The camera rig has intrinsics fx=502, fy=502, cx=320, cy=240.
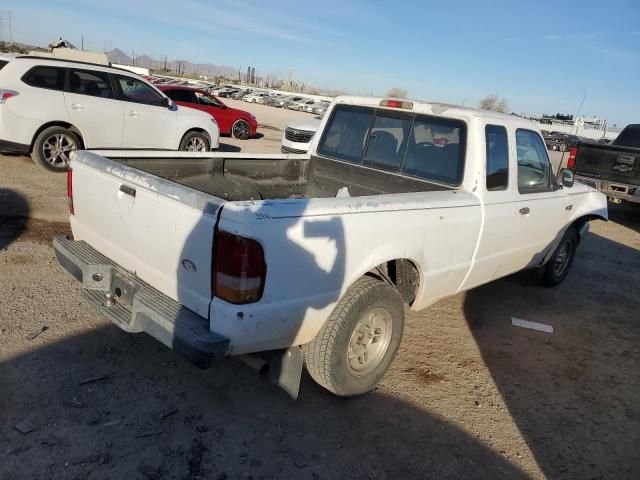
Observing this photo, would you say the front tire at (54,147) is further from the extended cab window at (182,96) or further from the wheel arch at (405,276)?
the wheel arch at (405,276)

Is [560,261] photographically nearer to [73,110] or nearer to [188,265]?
[188,265]

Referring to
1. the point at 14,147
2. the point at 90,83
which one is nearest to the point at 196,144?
the point at 90,83

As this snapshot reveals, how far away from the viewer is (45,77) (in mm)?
8461

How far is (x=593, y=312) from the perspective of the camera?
559 centimetres

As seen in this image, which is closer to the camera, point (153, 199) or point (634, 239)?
point (153, 199)

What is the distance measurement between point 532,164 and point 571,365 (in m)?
1.83

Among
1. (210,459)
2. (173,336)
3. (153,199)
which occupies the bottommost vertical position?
(210,459)

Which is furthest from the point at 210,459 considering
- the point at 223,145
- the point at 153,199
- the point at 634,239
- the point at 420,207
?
the point at 223,145

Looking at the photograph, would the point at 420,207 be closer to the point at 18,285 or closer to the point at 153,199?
the point at 153,199

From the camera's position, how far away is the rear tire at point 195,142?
10.5 m

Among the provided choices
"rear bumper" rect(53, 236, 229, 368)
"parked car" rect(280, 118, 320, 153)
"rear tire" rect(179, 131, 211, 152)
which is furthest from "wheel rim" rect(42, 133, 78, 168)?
"rear bumper" rect(53, 236, 229, 368)

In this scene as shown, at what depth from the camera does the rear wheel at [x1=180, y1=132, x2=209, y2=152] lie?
10.5 m

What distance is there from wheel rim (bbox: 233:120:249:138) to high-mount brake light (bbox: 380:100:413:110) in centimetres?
1384

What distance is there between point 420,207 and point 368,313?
2.54 ft
